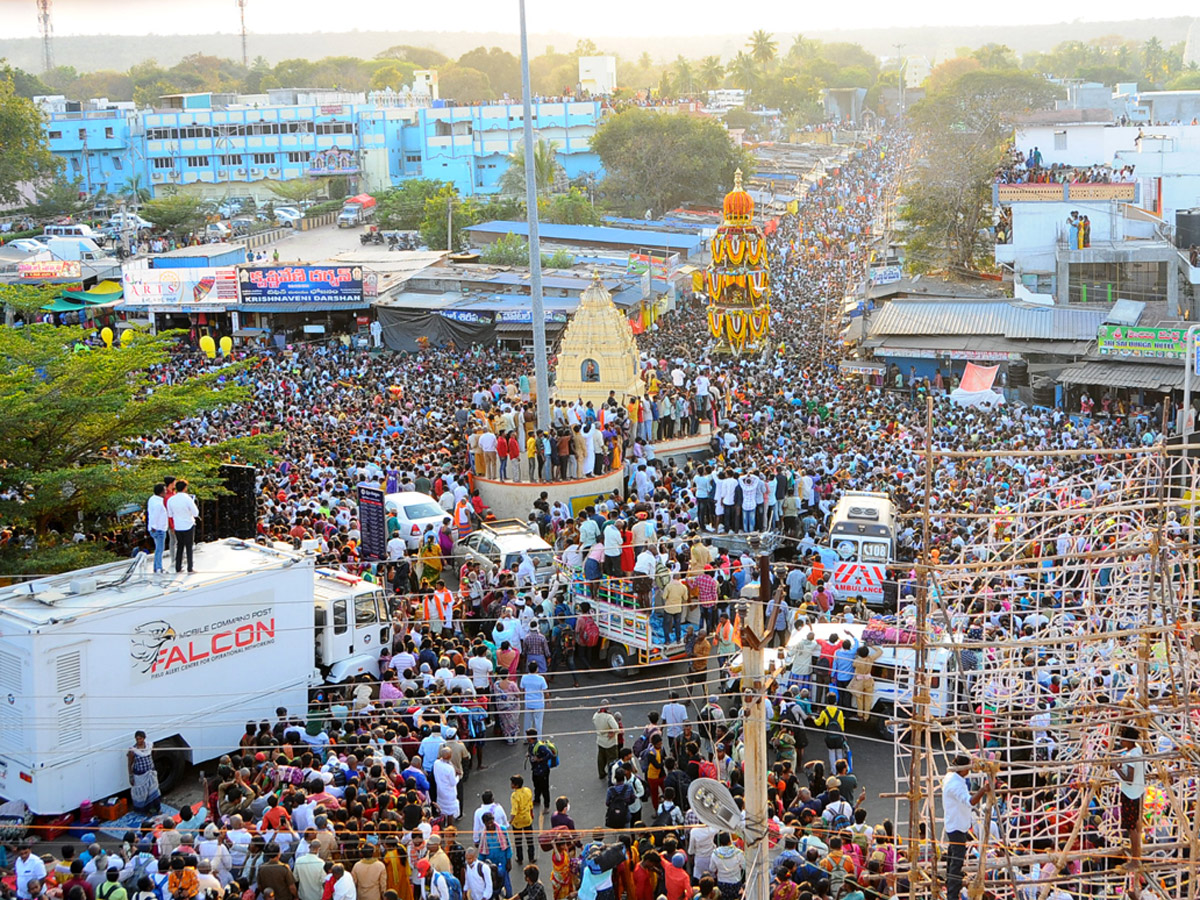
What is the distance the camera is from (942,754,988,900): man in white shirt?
10234mm

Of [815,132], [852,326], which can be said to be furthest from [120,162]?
[815,132]

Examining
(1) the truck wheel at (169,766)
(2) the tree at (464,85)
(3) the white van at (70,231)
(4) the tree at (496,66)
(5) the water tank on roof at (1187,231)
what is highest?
(4) the tree at (496,66)

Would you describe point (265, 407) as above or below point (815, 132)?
below

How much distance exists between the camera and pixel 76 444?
19062 millimetres

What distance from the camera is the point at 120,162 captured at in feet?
284

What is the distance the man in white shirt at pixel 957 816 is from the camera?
10.2 m

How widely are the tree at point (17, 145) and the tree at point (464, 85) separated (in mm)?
70154

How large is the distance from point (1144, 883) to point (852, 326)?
32900 mm

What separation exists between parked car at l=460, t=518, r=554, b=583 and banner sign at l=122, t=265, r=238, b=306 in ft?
74.6

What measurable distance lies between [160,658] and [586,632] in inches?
211

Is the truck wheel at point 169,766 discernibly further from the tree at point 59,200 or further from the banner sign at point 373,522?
the tree at point 59,200

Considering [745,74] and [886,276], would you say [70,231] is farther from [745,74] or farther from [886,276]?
[745,74]

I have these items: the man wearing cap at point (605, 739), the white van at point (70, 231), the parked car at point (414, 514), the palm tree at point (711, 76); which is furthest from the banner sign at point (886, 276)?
the palm tree at point (711, 76)

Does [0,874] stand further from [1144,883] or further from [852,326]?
[852,326]
